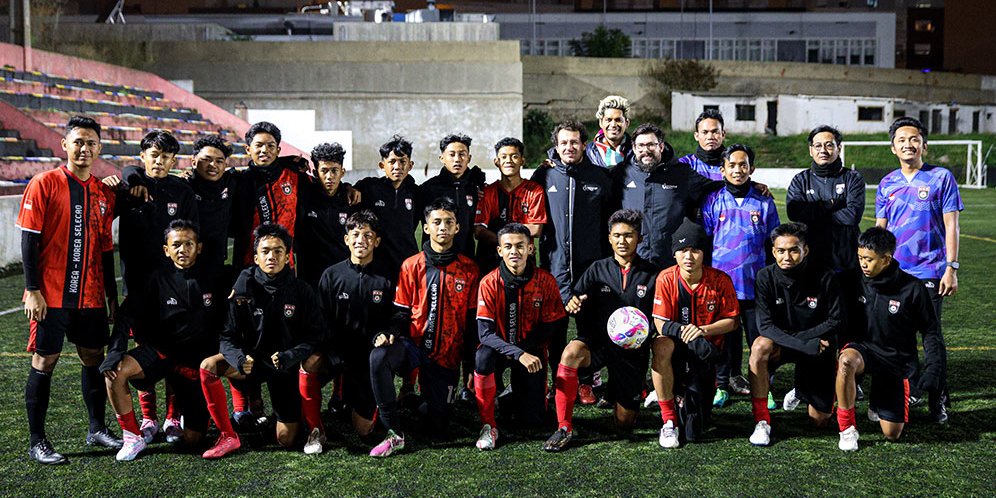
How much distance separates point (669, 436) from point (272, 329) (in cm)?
209

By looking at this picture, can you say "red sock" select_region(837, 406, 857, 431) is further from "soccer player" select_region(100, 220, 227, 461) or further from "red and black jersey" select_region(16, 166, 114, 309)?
"red and black jersey" select_region(16, 166, 114, 309)

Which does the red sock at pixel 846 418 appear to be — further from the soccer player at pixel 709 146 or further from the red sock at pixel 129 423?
the red sock at pixel 129 423

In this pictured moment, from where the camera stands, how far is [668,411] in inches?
187

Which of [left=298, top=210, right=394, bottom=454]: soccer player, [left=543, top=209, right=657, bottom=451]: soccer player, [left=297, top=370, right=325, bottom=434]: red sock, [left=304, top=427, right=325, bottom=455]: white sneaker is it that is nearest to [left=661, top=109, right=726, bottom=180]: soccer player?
[left=543, top=209, right=657, bottom=451]: soccer player

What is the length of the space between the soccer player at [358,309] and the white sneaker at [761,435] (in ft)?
6.46

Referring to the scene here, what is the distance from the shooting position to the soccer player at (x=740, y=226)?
536 cm

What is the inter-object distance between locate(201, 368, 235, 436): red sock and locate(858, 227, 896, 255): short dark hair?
336 centimetres

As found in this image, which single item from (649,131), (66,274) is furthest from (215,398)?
(649,131)

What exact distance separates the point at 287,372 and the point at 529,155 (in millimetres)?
34621

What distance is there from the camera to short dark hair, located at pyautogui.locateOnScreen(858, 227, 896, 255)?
4.75 metres

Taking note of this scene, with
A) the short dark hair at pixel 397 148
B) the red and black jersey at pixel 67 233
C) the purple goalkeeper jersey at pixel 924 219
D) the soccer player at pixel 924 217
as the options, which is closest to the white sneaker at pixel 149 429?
the red and black jersey at pixel 67 233

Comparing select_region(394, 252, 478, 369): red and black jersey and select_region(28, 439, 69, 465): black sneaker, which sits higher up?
select_region(394, 252, 478, 369): red and black jersey

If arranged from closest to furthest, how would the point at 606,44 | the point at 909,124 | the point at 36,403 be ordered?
the point at 36,403 < the point at 909,124 < the point at 606,44

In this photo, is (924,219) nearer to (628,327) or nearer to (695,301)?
(695,301)
